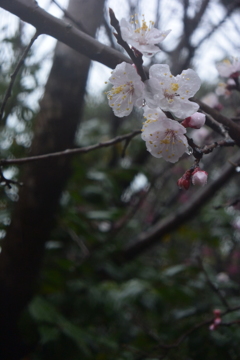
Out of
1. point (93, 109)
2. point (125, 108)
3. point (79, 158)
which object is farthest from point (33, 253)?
point (93, 109)

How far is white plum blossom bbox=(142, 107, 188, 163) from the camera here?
0.73 metres

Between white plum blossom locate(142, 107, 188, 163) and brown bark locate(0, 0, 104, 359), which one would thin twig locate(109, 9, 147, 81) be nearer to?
white plum blossom locate(142, 107, 188, 163)

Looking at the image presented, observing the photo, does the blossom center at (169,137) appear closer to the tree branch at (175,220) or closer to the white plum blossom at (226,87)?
the white plum blossom at (226,87)

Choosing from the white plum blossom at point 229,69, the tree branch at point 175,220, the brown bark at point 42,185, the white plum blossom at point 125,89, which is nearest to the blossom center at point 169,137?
the white plum blossom at point 125,89

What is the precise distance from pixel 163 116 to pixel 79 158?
1.94 m

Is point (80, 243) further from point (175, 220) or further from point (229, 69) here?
point (229, 69)

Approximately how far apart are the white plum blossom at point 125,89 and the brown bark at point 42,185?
1.06m

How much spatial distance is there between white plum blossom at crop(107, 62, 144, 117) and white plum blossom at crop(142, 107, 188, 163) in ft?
0.16

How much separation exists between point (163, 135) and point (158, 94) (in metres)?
0.14

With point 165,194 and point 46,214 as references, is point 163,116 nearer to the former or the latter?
point 46,214

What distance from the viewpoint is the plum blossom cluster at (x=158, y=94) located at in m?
0.68

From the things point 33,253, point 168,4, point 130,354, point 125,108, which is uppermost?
point 168,4

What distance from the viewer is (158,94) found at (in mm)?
669

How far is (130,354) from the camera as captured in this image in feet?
5.05
